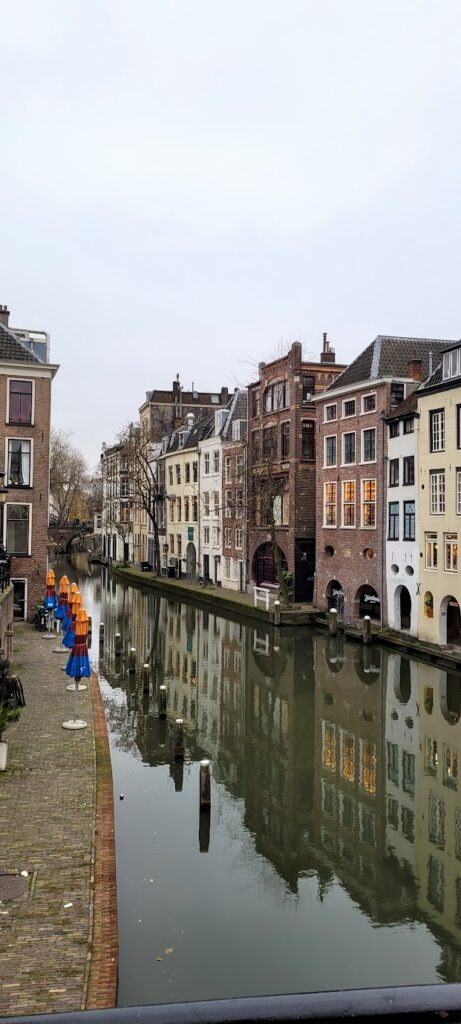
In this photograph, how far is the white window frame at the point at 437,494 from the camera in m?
32.5

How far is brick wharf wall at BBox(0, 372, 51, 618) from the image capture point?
34031 millimetres

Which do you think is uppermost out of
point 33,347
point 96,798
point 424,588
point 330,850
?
point 33,347

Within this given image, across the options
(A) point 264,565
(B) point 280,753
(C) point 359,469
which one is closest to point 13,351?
(C) point 359,469

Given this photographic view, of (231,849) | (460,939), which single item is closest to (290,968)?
(460,939)

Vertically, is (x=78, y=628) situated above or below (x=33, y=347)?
below

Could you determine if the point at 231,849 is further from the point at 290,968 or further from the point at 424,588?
the point at 424,588

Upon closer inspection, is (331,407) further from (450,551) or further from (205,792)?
(205,792)

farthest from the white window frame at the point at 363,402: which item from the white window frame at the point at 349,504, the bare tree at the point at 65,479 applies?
the bare tree at the point at 65,479

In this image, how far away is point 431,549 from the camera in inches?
1319

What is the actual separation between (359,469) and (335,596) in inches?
301

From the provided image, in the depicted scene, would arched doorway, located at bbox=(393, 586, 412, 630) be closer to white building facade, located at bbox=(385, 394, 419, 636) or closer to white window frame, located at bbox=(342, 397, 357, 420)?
white building facade, located at bbox=(385, 394, 419, 636)

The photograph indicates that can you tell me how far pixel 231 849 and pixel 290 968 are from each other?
3944 mm

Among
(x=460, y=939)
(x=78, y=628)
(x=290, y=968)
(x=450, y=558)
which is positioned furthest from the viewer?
(x=450, y=558)

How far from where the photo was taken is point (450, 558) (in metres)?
32.0
